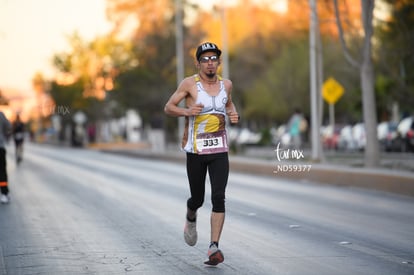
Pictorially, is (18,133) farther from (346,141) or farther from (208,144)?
(208,144)

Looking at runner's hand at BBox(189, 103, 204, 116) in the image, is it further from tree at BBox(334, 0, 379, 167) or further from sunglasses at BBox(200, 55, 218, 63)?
tree at BBox(334, 0, 379, 167)

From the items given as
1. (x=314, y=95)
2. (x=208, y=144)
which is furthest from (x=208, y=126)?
(x=314, y=95)

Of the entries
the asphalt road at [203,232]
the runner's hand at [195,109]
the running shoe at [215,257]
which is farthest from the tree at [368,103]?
the running shoe at [215,257]

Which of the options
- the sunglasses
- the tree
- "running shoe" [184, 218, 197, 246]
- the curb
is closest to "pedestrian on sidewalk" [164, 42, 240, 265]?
the sunglasses

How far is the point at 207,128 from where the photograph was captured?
27.9 ft

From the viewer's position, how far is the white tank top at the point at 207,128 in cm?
847

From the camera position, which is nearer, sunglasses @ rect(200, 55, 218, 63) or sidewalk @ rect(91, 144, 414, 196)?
sunglasses @ rect(200, 55, 218, 63)

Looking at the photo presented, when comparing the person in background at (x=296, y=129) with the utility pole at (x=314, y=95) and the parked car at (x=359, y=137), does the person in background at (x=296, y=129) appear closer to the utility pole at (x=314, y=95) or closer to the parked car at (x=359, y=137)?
the utility pole at (x=314, y=95)

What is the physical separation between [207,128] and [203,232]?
2.86 metres

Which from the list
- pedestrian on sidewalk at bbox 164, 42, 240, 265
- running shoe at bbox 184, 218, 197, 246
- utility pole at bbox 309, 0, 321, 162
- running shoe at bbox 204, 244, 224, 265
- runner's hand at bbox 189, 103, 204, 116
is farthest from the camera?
utility pole at bbox 309, 0, 321, 162

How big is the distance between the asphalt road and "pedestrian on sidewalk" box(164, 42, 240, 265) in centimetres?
70

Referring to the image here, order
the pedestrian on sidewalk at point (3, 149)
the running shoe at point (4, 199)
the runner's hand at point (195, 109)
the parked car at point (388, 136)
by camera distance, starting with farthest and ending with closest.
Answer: the parked car at point (388, 136) < the running shoe at point (4, 199) < the pedestrian on sidewalk at point (3, 149) < the runner's hand at point (195, 109)

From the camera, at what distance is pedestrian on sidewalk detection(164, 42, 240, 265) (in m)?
8.45

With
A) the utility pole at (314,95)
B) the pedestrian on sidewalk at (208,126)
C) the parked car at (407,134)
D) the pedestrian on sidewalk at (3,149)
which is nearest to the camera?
the pedestrian on sidewalk at (208,126)
